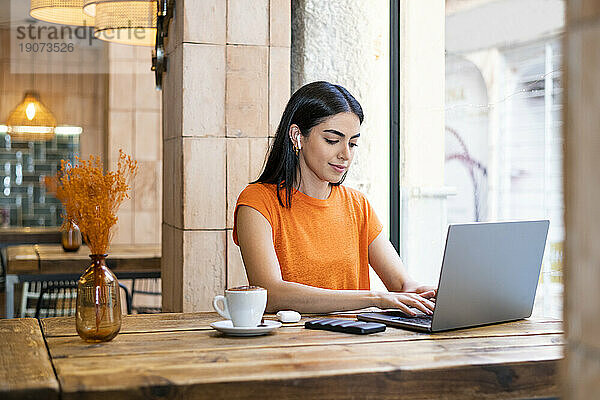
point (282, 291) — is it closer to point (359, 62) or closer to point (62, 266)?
point (359, 62)

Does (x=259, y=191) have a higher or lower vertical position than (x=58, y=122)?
lower

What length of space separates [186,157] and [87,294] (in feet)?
4.21

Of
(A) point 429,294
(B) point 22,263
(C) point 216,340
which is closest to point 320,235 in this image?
(A) point 429,294

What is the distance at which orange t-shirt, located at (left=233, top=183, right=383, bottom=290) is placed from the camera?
7.74ft

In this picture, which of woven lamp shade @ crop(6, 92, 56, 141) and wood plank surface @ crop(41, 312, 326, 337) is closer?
wood plank surface @ crop(41, 312, 326, 337)

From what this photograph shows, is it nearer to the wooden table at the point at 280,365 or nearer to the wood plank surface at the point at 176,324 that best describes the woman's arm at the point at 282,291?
the wood plank surface at the point at 176,324

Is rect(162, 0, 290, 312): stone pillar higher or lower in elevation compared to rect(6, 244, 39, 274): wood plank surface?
higher

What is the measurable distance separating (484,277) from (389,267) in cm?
75

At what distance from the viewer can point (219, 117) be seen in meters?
2.89

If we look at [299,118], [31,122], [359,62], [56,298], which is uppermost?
[31,122]

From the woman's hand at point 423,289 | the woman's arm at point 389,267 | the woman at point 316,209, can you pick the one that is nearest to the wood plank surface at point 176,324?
the woman's hand at point 423,289

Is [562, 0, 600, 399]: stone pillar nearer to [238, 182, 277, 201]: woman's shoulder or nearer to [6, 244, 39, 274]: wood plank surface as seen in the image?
[238, 182, 277, 201]: woman's shoulder

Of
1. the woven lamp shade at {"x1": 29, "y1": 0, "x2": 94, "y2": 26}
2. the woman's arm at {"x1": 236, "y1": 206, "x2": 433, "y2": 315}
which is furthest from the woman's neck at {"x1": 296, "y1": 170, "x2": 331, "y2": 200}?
the woven lamp shade at {"x1": 29, "y1": 0, "x2": 94, "y2": 26}

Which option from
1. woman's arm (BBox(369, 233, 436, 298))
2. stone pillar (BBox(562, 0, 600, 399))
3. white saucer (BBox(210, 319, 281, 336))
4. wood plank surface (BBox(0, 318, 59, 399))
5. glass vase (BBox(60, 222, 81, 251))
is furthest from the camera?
glass vase (BBox(60, 222, 81, 251))
